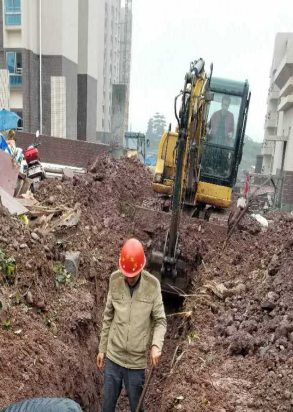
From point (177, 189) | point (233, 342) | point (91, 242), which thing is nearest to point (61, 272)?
point (91, 242)

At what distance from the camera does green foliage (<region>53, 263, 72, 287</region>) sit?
483cm

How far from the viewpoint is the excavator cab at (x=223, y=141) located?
7164mm

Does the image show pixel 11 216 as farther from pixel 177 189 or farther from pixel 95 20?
pixel 95 20

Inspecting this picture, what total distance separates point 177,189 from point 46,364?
2902 mm

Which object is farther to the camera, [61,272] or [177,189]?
[177,189]

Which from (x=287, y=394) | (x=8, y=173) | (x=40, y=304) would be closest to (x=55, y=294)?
(x=40, y=304)

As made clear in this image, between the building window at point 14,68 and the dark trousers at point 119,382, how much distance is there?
1782cm

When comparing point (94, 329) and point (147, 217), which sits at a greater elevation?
point (147, 217)

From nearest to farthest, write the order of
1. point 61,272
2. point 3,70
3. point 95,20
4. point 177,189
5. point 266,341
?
point 266,341, point 61,272, point 177,189, point 3,70, point 95,20

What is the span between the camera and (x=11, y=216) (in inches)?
197

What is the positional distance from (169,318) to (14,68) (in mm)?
16402

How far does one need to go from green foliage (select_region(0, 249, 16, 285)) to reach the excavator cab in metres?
4.27

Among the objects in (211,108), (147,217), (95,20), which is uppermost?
(95,20)

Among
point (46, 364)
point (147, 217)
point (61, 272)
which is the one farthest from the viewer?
point (147, 217)
